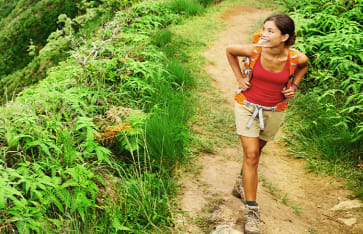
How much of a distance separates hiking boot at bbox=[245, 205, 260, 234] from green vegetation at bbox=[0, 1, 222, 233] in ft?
2.29

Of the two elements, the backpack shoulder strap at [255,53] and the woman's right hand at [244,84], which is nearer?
the backpack shoulder strap at [255,53]

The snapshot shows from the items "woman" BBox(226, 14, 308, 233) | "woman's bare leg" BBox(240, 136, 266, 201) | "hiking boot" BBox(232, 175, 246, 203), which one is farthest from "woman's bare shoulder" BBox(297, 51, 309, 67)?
"hiking boot" BBox(232, 175, 246, 203)

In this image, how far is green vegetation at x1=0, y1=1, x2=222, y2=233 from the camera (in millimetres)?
2586

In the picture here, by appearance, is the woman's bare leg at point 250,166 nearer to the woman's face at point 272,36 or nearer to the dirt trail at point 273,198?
the dirt trail at point 273,198

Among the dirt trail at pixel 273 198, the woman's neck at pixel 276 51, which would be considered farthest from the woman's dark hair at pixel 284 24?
the dirt trail at pixel 273 198

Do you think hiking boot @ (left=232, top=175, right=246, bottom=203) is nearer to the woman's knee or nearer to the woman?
the woman

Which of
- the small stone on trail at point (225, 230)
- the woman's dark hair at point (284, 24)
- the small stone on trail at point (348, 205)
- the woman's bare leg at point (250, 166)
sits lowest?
the small stone on trail at point (348, 205)

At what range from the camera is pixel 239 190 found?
3.38 m

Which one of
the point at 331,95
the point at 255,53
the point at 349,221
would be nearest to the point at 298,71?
the point at 255,53

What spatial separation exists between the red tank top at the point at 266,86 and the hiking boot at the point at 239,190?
94 centimetres

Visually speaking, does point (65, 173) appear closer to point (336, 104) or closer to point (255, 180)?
point (255, 180)

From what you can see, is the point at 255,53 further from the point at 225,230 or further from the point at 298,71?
the point at 225,230

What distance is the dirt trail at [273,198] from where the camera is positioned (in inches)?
122

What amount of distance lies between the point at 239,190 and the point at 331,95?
2.72 meters
